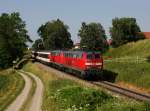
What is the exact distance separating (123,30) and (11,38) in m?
35.0

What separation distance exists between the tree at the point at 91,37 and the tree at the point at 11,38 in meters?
22.1

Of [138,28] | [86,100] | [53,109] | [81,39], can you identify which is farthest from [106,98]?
[138,28]

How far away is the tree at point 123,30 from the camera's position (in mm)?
129375

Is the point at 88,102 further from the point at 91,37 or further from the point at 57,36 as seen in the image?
the point at 57,36

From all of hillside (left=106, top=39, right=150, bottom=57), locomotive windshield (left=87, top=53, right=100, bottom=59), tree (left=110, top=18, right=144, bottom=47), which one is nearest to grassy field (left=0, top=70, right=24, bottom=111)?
locomotive windshield (left=87, top=53, right=100, bottom=59)

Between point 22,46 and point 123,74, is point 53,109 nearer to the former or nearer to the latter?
point 123,74

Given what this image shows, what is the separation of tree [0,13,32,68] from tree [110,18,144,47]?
30.1m

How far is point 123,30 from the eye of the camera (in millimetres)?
130875

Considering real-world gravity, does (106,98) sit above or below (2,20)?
below

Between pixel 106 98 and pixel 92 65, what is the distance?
24.4 metres

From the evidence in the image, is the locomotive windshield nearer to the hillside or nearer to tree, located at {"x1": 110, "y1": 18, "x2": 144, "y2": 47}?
the hillside

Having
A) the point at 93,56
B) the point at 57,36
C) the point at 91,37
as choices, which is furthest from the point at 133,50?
the point at 57,36

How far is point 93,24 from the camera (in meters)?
140

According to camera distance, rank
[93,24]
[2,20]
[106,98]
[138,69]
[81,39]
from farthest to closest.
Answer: [2,20] → [93,24] → [81,39] → [138,69] → [106,98]
